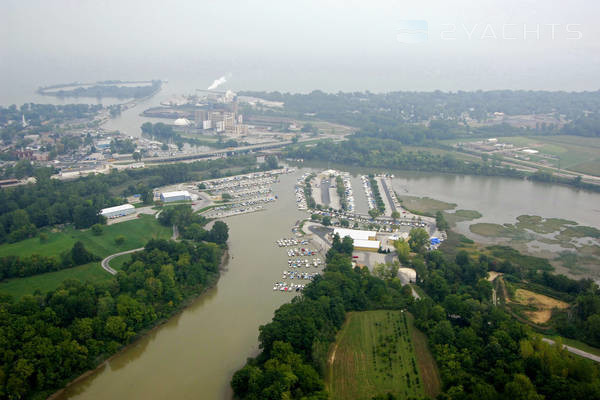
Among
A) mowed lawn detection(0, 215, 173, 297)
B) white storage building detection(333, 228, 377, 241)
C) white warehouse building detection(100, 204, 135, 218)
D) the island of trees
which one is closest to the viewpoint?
mowed lawn detection(0, 215, 173, 297)

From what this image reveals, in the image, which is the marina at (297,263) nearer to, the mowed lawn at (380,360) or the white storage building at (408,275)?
the white storage building at (408,275)

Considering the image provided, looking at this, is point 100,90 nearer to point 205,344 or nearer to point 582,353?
point 205,344

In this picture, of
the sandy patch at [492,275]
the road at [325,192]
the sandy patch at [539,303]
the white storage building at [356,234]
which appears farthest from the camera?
the road at [325,192]

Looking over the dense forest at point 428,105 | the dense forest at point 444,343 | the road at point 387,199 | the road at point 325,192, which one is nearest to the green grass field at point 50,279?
the dense forest at point 444,343

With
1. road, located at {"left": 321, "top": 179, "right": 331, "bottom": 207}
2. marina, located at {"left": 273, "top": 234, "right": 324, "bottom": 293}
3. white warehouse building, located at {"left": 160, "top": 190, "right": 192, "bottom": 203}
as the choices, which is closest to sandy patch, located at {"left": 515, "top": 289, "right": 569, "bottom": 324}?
marina, located at {"left": 273, "top": 234, "right": 324, "bottom": 293}

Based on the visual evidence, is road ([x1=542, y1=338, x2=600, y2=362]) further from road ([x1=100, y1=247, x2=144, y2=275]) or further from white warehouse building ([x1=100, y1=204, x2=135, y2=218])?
white warehouse building ([x1=100, y1=204, x2=135, y2=218])

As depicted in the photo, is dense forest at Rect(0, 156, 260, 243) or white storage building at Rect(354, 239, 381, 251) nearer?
white storage building at Rect(354, 239, 381, 251)
